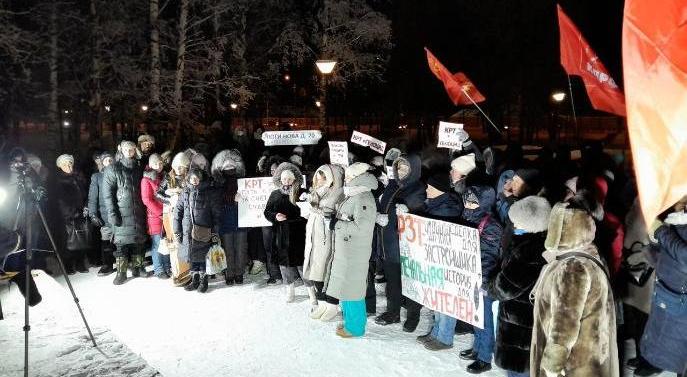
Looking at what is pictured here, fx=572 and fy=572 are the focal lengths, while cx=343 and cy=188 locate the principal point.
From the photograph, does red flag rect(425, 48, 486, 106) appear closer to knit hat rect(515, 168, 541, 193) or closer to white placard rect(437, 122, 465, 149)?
white placard rect(437, 122, 465, 149)

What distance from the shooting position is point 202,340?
6598 mm

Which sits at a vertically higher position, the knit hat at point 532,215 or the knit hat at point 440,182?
the knit hat at point 440,182

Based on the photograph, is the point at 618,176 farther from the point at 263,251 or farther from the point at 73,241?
the point at 73,241

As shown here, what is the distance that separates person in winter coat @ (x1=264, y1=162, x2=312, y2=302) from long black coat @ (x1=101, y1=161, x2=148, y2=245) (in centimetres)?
257

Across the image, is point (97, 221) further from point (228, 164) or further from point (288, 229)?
point (288, 229)

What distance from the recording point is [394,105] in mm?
36500

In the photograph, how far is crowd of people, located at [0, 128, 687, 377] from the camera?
3672 mm

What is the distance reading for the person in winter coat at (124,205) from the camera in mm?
9172

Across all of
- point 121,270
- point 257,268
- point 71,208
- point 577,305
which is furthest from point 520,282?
point 71,208

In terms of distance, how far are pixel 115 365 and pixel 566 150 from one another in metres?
7.27

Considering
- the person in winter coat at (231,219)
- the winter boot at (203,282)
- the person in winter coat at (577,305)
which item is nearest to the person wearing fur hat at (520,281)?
the person in winter coat at (577,305)

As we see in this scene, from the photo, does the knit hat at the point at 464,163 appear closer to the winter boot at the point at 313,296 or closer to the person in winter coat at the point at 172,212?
the winter boot at the point at 313,296

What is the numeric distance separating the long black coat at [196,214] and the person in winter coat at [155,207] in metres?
0.91

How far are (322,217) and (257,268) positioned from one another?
132 inches
